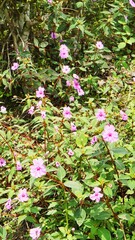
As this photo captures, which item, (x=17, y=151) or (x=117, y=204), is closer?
(x=117, y=204)

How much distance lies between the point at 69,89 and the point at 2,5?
34.5 inches

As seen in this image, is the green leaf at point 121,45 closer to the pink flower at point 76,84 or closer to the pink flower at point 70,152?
the pink flower at point 76,84

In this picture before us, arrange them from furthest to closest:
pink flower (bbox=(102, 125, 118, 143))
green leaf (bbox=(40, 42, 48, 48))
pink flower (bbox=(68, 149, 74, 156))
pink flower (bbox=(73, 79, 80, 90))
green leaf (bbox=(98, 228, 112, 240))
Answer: green leaf (bbox=(40, 42, 48, 48)) → pink flower (bbox=(73, 79, 80, 90)) → pink flower (bbox=(68, 149, 74, 156)) → green leaf (bbox=(98, 228, 112, 240)) → pink flower (bbox=(102, 125, 118, 143))

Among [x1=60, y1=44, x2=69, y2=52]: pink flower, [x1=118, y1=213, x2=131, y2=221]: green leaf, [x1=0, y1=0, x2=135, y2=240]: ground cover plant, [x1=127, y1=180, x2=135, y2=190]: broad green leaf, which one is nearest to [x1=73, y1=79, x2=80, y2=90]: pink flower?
[x1=0, y1=0, x2=135, y2=240]: ground cover plant

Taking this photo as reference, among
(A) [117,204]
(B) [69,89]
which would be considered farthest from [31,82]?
(A) [117,204]

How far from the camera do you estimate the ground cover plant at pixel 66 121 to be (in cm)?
172

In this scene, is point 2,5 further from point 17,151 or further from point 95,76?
point 17,151

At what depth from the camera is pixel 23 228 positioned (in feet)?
7.02

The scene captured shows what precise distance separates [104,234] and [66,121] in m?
0.75

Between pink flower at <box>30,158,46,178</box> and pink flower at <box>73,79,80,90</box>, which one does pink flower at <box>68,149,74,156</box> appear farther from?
pink flower at <box>73,79,80,90</box>

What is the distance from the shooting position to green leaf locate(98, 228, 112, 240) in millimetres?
1650

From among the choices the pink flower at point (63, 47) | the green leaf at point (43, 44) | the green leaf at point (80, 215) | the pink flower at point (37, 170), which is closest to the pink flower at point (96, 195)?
the green leaf at point (80, 215)

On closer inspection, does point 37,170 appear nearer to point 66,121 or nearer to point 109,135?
point 109,135

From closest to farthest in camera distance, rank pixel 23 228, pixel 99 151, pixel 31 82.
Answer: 1. pixel 99 151
2. pixel 23 228
3. pixel 31 82
